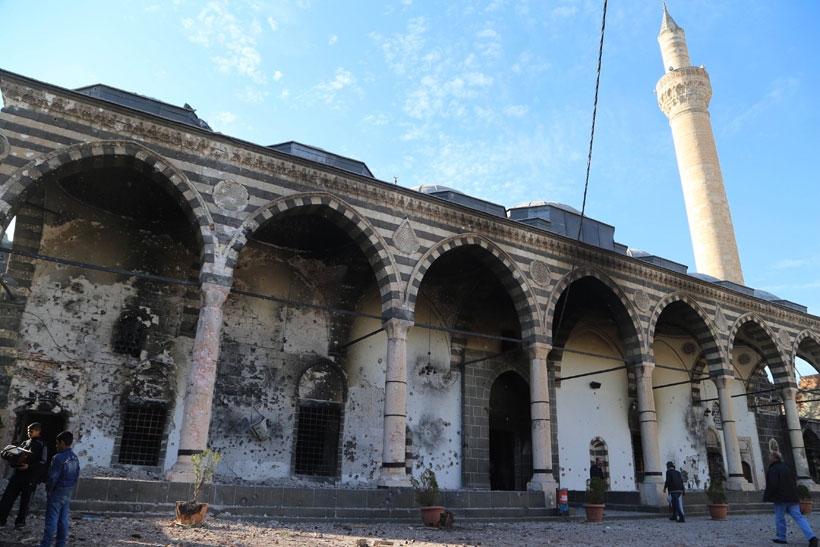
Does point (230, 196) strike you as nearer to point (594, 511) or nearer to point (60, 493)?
point (60, 493)

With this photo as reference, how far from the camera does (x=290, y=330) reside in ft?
44.3

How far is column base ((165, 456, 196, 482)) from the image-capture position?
346 inches

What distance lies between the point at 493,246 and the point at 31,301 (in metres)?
9.09

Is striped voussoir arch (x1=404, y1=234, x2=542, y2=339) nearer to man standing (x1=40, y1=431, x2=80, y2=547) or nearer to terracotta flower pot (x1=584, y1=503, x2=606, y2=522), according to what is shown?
terracotta flower pot (x1=584, y1=503, x2=606, y2=522)

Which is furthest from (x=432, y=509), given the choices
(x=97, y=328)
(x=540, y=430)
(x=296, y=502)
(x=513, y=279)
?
(x=97, y=328)

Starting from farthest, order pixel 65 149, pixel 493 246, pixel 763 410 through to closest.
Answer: pixel 763 410 < pixel 493 246 < pixel 65 149

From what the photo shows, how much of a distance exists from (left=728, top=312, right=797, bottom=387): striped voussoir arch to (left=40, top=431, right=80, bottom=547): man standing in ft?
57.8

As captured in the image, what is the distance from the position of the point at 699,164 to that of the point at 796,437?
36.5 ft

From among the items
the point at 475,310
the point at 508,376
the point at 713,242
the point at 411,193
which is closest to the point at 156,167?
the point at 411,193

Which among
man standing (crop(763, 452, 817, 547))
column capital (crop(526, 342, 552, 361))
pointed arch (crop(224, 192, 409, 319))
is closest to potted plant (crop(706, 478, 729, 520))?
column capital (crop(526, 342, 552, 361))

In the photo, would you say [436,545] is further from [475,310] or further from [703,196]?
[703,196]

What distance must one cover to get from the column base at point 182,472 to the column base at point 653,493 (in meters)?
10.1

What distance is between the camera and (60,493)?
17.5 ft

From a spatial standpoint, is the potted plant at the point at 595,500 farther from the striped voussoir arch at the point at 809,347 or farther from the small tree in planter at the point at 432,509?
the striped voussoir arch at the point at 809,347
